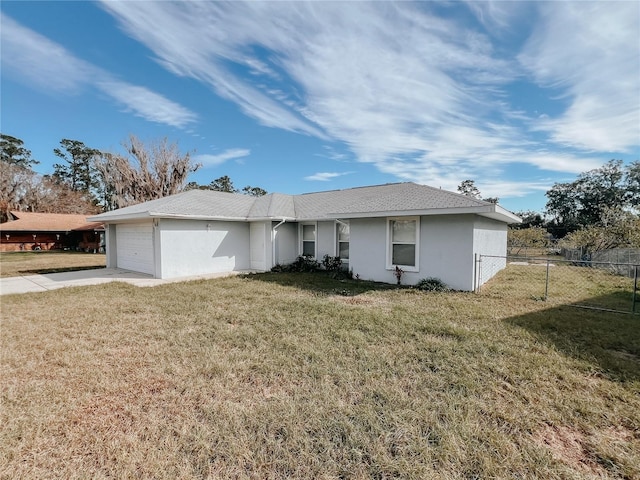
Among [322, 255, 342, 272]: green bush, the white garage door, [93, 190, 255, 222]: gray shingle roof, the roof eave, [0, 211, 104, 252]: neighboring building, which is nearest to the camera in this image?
the roof eave

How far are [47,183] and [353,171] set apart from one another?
40.0 m

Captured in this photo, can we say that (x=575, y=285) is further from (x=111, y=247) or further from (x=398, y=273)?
(x=111, y=247)

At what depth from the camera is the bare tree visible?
26.4 metres

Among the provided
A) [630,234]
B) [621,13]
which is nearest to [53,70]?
[621,13]

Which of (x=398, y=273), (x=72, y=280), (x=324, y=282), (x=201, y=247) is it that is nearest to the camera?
(x=398, y=273)

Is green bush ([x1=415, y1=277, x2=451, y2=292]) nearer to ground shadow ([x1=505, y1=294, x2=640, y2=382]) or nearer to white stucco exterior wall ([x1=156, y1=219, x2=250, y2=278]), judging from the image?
ground shadow ([x1=505, y1=294, x2=640, y2=382])

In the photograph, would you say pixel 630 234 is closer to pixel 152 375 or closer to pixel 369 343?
pixel 369 343

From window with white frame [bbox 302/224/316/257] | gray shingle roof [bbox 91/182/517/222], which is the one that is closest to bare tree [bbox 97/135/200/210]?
gray shingle roof [bbox 91/182/517/222]

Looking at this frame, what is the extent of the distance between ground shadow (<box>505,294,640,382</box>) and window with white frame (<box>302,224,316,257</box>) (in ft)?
30.0

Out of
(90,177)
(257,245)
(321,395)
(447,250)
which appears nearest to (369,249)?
(447,250)

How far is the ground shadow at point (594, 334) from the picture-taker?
418 centimetres

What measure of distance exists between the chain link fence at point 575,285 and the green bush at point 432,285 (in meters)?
0.96

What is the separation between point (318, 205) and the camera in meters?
14.7

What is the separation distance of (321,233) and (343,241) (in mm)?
1201
